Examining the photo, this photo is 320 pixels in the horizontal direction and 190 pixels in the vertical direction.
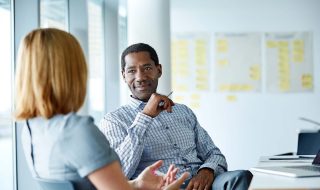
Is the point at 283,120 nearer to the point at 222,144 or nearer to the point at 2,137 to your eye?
the point at 222,144

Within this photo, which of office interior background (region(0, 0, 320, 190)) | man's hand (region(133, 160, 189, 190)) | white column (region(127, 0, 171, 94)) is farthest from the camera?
office interior background (region(0, 0, 320, 190))

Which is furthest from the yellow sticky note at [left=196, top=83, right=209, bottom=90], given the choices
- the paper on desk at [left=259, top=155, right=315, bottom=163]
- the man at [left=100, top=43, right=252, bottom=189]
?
the paper on desk at [left=259, top=155, right=315, bottom=163]

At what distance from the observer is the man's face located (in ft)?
8.45

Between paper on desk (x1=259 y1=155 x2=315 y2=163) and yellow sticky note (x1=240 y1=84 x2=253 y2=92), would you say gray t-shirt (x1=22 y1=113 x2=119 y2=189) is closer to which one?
paper on desk (x1=259 y1=155 x2=315 y2=163)

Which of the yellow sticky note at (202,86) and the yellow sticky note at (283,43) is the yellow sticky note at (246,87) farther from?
the yellow sticky note at (283,43)

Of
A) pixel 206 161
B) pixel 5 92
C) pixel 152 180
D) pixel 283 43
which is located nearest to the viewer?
pixel 152 180

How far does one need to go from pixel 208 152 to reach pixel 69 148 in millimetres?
1410

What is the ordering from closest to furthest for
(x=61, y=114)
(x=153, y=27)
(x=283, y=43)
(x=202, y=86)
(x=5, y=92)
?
(x=61, y=114)
(x=5, y=92)
(x=153, y=27)
(x=283, y=43)
(x=202, y=86)

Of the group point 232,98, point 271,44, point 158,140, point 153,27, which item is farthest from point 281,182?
point 271,44

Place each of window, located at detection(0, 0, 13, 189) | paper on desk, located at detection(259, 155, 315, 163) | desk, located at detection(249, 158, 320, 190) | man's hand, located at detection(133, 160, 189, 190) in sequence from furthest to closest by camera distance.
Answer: window, located at detection(0, 0, 13, 189) → paper on desk, located at detection(259, 155, 315, 163) → man's hand, located at detection(133, 160, 189, 190) → desk, located at detection(249, 158, 320, 190)

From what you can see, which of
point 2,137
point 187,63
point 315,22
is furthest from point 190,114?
point 315,22

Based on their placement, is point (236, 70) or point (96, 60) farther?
point (236, 70)

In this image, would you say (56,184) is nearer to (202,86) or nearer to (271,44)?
(202,86)

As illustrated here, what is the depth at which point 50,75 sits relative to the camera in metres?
1.40
